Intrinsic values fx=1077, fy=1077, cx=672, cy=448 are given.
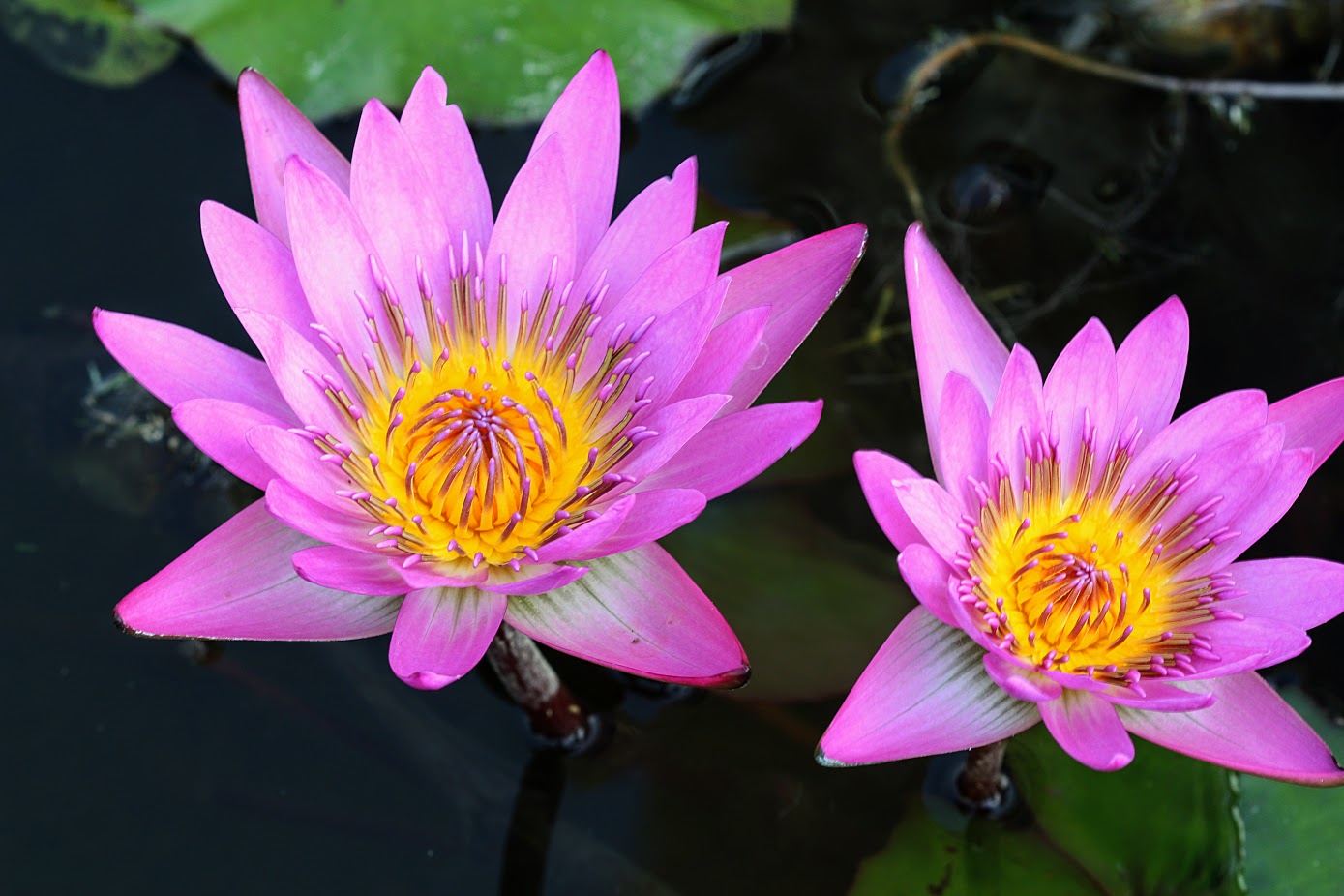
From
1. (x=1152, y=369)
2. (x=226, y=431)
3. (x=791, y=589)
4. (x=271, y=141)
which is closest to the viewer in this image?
(x=226, y=431)

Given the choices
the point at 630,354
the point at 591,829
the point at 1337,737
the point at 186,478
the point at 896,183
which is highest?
the point at 630,354

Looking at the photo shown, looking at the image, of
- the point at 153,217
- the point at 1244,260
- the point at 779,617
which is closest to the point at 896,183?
the point at 1244,260

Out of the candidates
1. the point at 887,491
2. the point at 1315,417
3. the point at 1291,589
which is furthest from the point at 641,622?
the point at 1315,417

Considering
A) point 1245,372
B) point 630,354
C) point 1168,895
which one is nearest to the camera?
point 630,354

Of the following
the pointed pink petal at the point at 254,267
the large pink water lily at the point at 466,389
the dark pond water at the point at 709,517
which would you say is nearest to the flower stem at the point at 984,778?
the dark pond water at the point at 709,517

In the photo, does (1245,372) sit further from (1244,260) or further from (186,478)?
(186,478)

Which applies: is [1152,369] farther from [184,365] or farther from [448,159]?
[184,365]

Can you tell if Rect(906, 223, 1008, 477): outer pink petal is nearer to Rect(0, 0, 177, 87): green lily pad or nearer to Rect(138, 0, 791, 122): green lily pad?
Rect(138, 0, 791, 122): green lily pad
